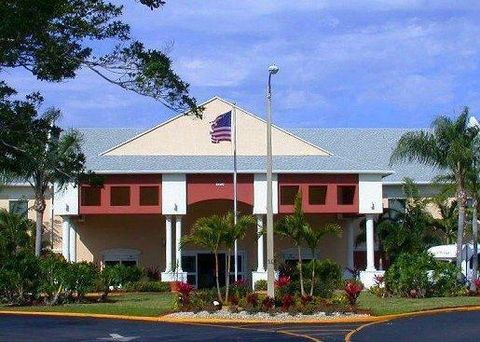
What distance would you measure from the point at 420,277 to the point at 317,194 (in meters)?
13.6

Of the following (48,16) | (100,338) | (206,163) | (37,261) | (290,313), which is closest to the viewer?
(48,16)

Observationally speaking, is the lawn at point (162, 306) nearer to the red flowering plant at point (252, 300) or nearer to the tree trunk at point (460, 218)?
the red flowering plant at point (252, 300)

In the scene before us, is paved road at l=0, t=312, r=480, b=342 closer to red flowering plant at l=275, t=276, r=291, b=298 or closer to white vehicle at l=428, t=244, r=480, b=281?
red flowering plant at l=275, t=276, r=291, b=298

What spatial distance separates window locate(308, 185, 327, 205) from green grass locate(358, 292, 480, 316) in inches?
466

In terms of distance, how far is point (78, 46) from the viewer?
1772 cm

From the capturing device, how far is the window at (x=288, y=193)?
52.3 m

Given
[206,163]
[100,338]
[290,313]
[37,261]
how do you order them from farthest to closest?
[206,163] → [37,261] → [290,313] → [100,338]

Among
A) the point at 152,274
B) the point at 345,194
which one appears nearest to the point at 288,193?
the point at 345,194

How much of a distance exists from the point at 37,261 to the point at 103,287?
4.60 metres

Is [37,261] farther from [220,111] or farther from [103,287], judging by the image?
[220,111]

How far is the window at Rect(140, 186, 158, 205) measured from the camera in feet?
170

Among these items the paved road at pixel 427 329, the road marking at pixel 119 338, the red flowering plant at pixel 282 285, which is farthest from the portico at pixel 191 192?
the road marking at pixel 119 338

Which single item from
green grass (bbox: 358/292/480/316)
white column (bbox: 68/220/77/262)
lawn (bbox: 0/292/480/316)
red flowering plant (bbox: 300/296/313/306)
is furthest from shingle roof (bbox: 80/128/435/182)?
red flowering plant (bbox: 300/296/313/306)

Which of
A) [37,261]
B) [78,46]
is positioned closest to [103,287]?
[37,261]
